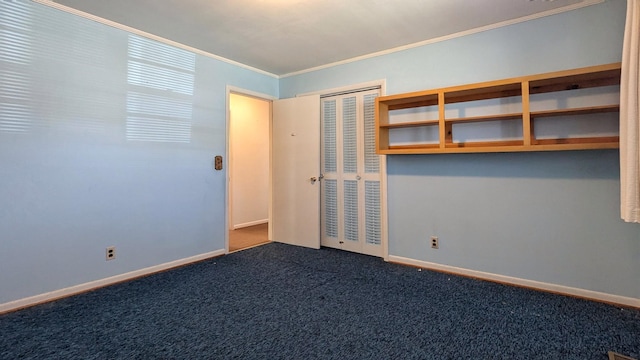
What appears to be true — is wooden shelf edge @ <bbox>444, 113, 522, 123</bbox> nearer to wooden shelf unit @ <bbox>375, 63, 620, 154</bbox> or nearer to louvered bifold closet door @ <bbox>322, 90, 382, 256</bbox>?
wooden shelf unit @ <bbox>375, 63, 620, 154</bbox>

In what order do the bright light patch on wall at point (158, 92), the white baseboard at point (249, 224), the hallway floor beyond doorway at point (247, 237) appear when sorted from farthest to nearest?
the white baseboard at point (249, 224), the hallway floor beyond doorway at point (247, 237), the bright light patch on wall at point (158, 92)

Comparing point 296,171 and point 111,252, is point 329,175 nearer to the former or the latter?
point 296,171

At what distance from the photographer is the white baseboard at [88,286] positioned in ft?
7.60

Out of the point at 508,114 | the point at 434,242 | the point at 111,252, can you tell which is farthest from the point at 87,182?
the point at 508,114

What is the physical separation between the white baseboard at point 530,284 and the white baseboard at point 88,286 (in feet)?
7.78

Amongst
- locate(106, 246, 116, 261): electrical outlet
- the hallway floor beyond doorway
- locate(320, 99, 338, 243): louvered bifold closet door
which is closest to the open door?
locate(320, 99, 338, 243): louvered bifold closet door

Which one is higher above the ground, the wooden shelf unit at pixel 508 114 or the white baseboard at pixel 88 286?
the wooden shelf unit at pixel 508 114

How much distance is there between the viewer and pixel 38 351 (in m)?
1.79

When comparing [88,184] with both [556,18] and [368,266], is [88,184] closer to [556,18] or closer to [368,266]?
[368,266]

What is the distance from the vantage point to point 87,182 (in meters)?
2.65

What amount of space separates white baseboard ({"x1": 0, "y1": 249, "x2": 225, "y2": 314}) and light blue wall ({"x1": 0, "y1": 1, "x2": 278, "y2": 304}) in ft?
0.12

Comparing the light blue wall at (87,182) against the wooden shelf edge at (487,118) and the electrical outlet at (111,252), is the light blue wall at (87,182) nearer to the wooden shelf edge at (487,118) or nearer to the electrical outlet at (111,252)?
the electrical outlet at (111,252)

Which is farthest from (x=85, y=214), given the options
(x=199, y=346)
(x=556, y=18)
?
(x=556, y=18)

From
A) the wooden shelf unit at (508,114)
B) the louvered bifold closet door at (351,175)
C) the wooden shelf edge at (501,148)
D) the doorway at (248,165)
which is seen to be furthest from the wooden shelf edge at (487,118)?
the doorway at (248,165)
